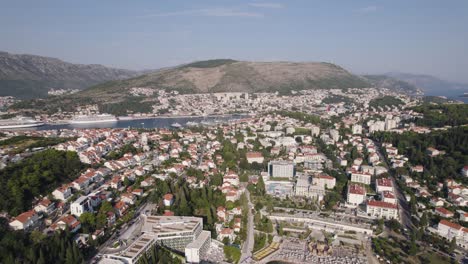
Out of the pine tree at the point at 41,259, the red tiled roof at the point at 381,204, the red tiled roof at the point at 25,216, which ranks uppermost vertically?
the red tiled roof at the point at 25,216

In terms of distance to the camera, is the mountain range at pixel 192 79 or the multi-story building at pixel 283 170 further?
the mountain range at pixel 192 79

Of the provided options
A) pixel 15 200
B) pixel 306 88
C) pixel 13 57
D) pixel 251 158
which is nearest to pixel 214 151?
pixel 251 158

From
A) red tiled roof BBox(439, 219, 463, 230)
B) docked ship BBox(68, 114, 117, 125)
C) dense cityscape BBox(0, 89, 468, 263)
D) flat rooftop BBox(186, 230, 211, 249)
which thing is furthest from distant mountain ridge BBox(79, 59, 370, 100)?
red tiled roof BBox(439, 219, 463, 230)

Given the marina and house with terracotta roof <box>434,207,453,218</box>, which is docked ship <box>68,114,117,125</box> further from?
house with terracotta roof <box>434,207,453,218</box>

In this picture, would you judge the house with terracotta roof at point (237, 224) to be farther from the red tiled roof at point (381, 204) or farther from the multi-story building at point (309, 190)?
the red tiled roof at point (381, 204)

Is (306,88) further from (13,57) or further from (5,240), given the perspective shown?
(13,57)

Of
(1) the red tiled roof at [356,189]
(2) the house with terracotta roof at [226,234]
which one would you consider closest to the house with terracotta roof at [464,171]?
(1) the red tiled roof at [356,189]
